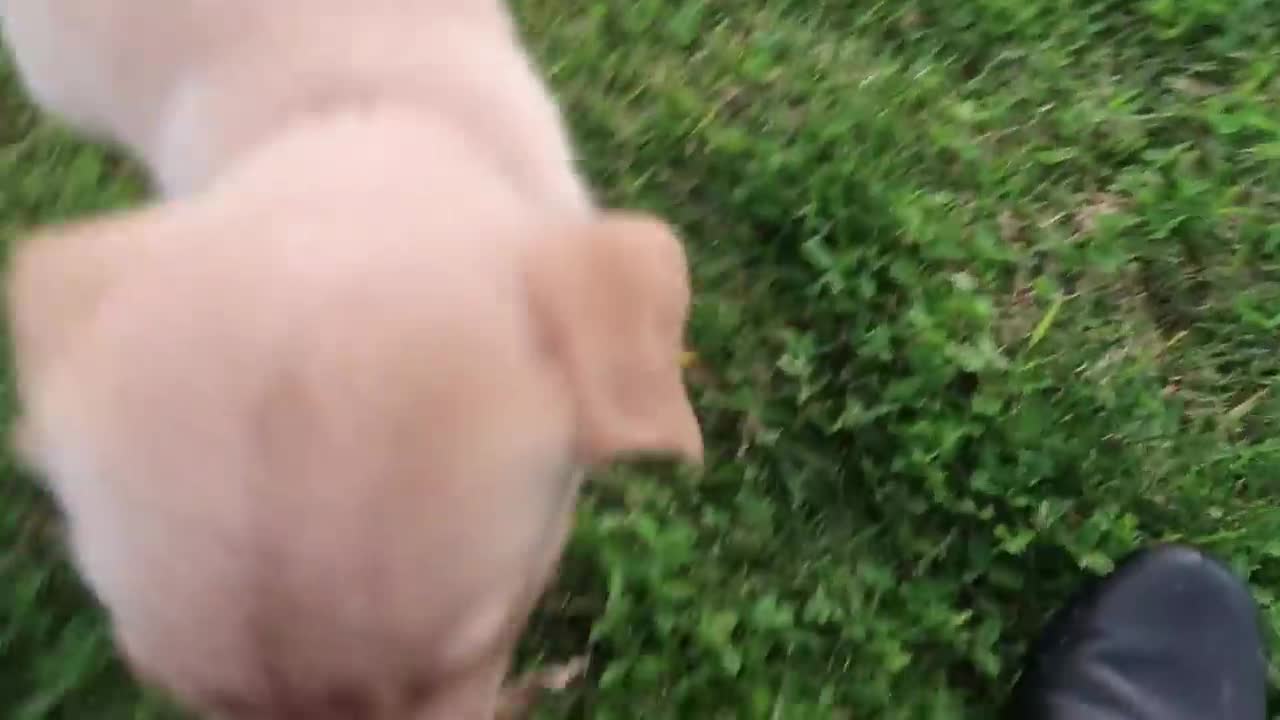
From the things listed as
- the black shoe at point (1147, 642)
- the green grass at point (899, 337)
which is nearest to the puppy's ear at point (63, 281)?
the green grass at point (899, 337)

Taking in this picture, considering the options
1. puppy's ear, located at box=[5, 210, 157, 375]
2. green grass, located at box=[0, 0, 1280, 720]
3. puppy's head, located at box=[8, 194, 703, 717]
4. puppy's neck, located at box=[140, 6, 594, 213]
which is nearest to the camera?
puppy's head, located at box=[8, 194, 703, 717]

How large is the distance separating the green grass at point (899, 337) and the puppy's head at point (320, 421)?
0.96 meters

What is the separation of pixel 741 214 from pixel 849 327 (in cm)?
32

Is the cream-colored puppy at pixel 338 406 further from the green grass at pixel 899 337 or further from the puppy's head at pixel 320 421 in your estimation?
the green grass at pixel 899 337

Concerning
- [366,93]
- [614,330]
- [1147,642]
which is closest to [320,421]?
[614,330]

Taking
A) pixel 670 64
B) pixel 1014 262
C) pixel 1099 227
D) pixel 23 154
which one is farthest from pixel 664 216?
pixel 23 154

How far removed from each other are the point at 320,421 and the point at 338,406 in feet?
0.07

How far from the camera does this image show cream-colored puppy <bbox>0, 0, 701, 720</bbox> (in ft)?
4.34

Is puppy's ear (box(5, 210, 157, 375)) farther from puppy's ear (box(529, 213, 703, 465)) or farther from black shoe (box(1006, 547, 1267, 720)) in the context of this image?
black shoe (box(1006, 547, 1267, 720))

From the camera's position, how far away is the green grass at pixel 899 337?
2457 millimetres

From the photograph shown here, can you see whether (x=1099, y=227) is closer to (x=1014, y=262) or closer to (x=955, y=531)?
(x=1014, y=262)

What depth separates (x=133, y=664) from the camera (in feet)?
4.92

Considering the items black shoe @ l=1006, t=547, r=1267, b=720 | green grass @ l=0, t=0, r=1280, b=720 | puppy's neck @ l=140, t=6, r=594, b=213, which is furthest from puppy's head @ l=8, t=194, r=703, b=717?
black shoe @ l=1006, t=547, r=1267, b=720

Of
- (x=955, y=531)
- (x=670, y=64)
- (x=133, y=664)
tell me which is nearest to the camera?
(x=133, y=664)
